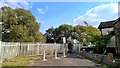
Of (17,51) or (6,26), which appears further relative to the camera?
(6,26)

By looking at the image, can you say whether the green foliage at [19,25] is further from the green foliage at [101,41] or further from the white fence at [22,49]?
the green foliage at [101,41]

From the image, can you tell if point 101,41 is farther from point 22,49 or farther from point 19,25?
point 19,25

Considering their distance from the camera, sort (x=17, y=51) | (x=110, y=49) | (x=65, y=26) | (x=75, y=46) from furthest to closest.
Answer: (x=65, y=26) → (x=75, y=46) → (x=110, y=49) → (x=17, y=51)

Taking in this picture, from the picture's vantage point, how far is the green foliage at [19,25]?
42.2 m

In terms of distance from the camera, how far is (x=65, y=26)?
283 feet

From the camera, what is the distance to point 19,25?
144ft

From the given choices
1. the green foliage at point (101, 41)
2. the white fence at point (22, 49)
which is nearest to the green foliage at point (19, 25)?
the white fence at point (22, 49)

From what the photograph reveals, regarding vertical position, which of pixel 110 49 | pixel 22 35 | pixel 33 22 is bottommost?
pixel 110 49

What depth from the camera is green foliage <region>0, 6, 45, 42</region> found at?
42.2 metres

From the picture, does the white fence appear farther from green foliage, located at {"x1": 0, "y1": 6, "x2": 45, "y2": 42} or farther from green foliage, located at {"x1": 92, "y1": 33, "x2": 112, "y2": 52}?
green foliage, located at {"x1": 0, "y1": 6, "x2": 45, "y2": 42}

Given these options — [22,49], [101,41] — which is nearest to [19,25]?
[22,49]

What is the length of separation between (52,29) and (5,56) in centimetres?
6978

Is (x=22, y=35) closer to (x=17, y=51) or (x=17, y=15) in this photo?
(x=17, y=15)

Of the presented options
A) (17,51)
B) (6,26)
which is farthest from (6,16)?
(17,51)
